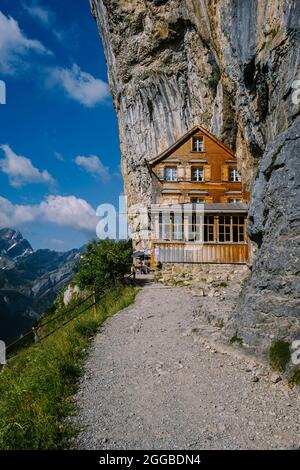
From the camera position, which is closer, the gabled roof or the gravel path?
the gravel path

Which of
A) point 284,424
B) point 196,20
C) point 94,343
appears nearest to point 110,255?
point 94,343

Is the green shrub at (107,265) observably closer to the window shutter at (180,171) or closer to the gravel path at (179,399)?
the gravel path at (179,399)

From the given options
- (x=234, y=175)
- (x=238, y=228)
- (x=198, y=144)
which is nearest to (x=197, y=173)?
(x=198, y=144)

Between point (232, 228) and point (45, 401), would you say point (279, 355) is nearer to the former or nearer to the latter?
point (45, 401)

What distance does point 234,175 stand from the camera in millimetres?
28250

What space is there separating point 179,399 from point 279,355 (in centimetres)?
241

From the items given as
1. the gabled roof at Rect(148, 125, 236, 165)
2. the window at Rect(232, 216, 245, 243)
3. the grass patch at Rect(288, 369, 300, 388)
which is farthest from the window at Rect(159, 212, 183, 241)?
the grass patch at Rect(288, 369, 300, 388)

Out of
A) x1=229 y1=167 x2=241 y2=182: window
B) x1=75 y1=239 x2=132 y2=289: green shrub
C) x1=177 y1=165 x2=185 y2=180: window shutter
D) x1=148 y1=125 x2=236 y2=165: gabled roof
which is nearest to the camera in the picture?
x1=75 y1=239 x2=132 y2=289: green shrub

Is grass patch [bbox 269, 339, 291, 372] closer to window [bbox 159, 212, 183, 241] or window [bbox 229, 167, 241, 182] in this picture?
window [bbox 159, 212, 183, 241]

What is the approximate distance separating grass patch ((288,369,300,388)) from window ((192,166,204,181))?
72.3 ft

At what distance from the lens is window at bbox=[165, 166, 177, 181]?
90.1 feet

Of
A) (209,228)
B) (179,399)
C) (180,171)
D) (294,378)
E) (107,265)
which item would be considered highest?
(180,171)

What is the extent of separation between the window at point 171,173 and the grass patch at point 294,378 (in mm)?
21856

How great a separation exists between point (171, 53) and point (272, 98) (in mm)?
30880
